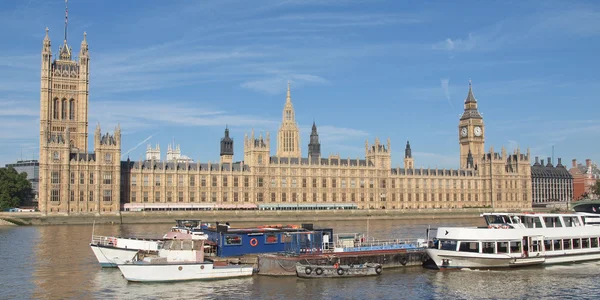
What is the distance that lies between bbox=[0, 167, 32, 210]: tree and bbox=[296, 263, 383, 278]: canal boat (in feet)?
292

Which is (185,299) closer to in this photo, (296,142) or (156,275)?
(156,275)

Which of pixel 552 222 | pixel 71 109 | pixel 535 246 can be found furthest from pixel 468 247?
pixel 71 109

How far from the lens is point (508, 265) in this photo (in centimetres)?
5297

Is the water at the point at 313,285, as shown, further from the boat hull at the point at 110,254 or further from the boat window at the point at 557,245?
the boat window at the point at 557,245

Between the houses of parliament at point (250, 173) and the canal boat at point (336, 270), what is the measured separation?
75353 mm

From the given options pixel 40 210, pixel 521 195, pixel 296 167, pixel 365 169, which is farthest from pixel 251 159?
pixel 521 195

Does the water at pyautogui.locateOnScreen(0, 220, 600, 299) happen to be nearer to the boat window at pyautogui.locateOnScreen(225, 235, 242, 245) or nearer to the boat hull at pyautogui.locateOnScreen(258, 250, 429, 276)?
the boat hull at pyautogui.locateOnScreen(258, 250, 429, 276)

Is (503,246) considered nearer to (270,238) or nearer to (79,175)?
(270,238)

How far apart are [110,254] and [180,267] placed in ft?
32.6

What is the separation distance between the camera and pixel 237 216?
120188 mm

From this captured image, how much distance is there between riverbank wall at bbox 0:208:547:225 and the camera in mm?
107250

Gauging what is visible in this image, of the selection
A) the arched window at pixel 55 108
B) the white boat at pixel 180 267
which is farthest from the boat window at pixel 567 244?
the arched window at pixel 55 108

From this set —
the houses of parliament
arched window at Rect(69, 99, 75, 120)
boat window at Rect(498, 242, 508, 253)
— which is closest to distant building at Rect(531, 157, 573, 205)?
the houses of parliament

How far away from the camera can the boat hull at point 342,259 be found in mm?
49312
